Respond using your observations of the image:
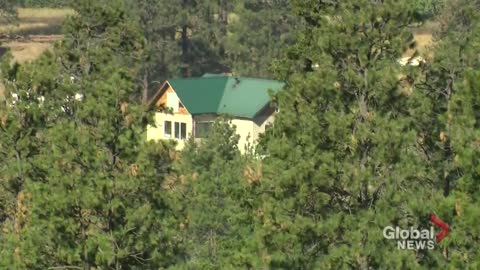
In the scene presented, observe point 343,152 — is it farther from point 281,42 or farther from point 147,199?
point 281,42

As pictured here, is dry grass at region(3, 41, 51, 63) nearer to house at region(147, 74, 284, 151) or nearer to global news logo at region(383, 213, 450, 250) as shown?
house at region(147, 74, 284, 151)

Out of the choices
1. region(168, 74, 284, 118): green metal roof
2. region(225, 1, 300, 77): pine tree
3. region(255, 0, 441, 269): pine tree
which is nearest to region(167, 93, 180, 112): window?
region(168, 74, 284, 118): green metal roof

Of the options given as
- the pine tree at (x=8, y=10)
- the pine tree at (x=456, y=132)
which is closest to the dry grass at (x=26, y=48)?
the pine tree at (x=8, y=10)

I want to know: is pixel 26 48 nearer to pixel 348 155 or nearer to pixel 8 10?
pixel 8 10

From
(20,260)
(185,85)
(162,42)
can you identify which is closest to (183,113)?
(185,85)

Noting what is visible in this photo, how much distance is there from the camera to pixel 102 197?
25.8m

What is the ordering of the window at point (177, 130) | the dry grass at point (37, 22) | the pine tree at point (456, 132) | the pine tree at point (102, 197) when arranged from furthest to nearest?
the dry grass at point (37, 22), the window at point (177, 130), the pine tree at point (102, 197), the pine tree at point (456, 132)

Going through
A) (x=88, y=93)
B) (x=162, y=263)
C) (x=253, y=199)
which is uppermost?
(x=88, y=93)

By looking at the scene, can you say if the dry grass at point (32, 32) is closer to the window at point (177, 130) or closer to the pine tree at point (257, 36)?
the pine tree at point (257, 36)

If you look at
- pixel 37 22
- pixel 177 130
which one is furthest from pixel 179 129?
pixel 37 22

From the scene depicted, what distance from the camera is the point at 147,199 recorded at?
87.9ft

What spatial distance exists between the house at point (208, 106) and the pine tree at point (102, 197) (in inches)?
1969

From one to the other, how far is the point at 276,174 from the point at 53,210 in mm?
5240

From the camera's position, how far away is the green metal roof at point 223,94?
78.5m
